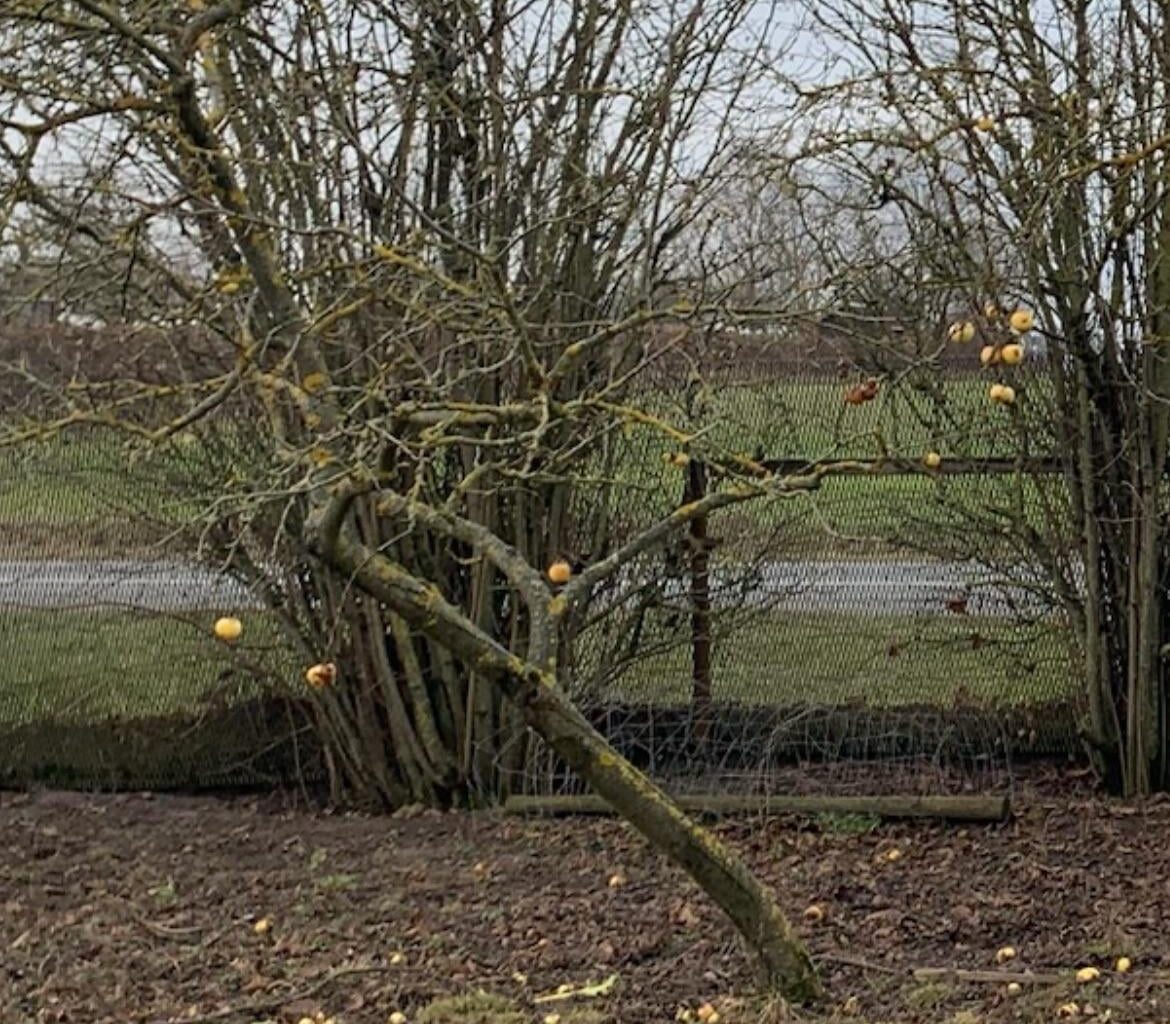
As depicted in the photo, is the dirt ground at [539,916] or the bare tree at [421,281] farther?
the bare tree at [421,281]

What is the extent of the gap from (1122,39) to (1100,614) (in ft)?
7.28

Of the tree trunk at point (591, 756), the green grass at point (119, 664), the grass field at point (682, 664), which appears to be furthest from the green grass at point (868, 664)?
the tree trunk at point (591, 756)

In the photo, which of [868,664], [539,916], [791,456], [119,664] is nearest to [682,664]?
[868,664]

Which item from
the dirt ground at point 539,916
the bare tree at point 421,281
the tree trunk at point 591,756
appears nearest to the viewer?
the tree trunk at point 591,756

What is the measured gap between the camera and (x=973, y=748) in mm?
7391

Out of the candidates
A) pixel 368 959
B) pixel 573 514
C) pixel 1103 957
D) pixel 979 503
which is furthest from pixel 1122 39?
pixel 368 959

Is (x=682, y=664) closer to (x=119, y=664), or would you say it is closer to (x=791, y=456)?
(x=791, y=456)

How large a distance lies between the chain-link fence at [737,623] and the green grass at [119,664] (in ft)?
0.03

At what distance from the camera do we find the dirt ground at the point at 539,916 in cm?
474

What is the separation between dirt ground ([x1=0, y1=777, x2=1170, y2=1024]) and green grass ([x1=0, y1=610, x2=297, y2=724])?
2.47 ft

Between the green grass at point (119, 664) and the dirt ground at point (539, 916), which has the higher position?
the green grass at point (119, 664)

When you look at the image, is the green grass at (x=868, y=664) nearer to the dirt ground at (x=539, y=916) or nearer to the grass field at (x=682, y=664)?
the grass field at (x=682, y=664)

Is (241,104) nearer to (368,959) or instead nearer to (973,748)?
(368,959)

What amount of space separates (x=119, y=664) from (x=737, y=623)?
281 cm
